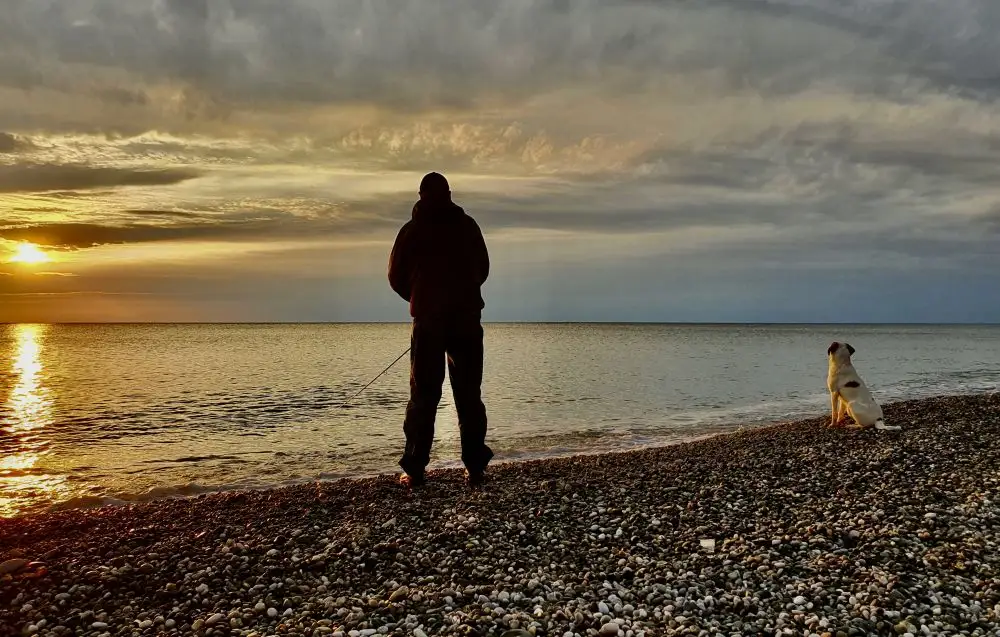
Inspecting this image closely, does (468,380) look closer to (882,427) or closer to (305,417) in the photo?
(882,427)

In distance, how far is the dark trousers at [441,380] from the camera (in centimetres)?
970

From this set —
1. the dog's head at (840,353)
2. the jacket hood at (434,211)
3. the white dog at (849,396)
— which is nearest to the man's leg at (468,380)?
the jacket hood at (434,211)

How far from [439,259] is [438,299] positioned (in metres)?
0.58

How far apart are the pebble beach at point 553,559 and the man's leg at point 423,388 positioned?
0.63 meters

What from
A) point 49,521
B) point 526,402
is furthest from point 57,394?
point 49,521

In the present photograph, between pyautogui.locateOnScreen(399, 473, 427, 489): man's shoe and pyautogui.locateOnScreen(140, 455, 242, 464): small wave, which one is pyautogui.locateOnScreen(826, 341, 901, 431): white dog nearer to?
pyautogui.locateOnScreen(399, 473, 427, 489): man's shoe

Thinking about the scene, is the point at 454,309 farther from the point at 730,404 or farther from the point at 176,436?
the point at 730,404

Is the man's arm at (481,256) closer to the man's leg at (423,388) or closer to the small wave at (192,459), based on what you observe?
the man's leg at (423,388)

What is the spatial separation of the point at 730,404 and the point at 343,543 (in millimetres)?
21337

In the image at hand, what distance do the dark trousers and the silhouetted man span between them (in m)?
0.01

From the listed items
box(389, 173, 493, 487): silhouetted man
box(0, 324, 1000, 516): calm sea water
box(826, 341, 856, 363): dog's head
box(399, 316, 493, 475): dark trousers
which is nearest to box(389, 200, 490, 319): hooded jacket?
box(389, 173, 493, 487): silhouetted man

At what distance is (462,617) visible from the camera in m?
5.57

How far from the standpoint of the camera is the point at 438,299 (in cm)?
966

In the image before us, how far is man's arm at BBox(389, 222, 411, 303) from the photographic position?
9.78 metres
